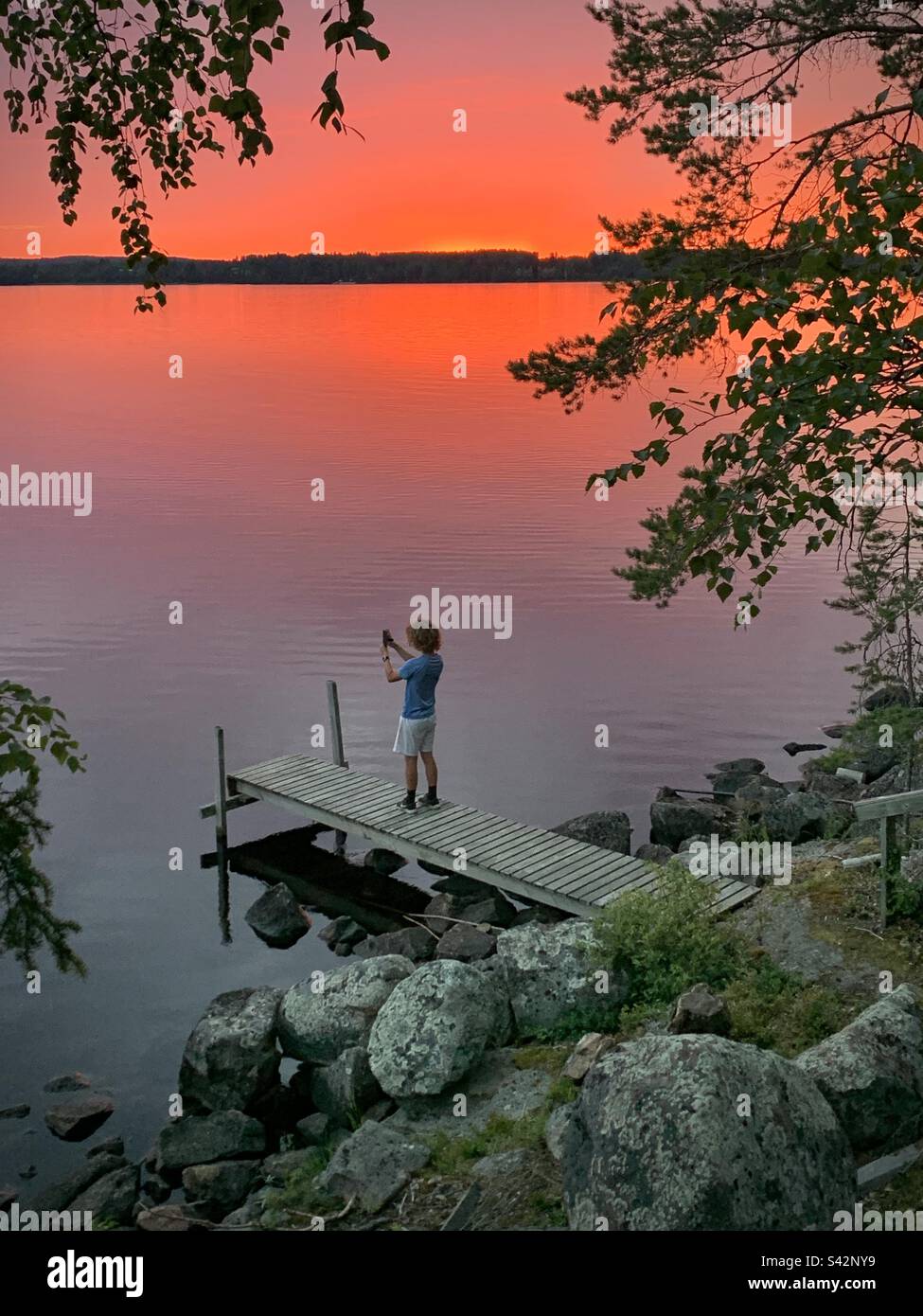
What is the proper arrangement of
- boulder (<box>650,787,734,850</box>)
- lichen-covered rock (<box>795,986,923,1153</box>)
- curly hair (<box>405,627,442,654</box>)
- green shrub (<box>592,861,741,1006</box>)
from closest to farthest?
lichen-covered rock (<box>795,986,923,1153</box>)
green shrub (<box>592,861,741,1006</box>)
curly hair (<box>405,627,442,654</box>)
boulder (<box>650,787,734,850</box>)

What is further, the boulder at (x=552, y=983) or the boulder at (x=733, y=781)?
the boulder at (x=733, y=781)

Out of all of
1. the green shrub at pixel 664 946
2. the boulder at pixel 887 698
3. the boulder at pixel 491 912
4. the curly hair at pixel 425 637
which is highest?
the curly hair at pixel 425 637

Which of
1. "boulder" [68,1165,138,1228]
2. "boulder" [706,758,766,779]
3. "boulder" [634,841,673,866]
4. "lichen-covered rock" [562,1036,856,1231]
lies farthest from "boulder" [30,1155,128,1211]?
"boulder" [706,758,766,779]

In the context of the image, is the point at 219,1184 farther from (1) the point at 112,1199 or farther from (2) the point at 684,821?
(2) the point at 684,821

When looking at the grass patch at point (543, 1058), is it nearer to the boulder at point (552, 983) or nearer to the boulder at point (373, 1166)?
the boulder at point (552, 983)

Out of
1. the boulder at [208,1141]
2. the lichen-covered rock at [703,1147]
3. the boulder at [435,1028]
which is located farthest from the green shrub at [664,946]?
the lichen-covered rock at [703,1147]

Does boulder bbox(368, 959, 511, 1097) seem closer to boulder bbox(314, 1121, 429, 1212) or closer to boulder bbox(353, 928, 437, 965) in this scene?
boulder bbox(314, 1121, 429, 1212)

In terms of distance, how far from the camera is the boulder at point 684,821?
1850 centimetres

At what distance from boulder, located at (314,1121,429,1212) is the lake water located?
12.1 ft

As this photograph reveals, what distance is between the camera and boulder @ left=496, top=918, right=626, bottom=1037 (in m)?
11.1

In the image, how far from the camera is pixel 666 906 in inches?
442

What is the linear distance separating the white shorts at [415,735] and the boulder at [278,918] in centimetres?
283
